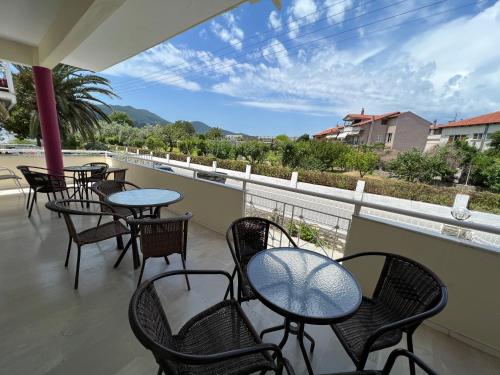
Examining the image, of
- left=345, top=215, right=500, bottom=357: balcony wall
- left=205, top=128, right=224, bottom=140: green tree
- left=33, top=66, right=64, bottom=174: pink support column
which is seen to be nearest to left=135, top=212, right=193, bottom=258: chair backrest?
left=345, top=215, right=500, bottom=357: balcony wall

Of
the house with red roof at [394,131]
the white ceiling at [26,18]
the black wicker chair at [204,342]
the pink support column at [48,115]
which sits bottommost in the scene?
the black wicker chair at [204,342]

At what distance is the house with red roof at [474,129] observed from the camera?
15603 millimetres

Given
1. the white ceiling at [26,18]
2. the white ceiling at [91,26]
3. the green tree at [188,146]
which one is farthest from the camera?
the green tree at [188,146]

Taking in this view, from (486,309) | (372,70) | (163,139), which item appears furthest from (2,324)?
(372,70)

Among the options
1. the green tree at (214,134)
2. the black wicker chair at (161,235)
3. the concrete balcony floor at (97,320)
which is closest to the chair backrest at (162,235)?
the black wicker chair at (161,235)

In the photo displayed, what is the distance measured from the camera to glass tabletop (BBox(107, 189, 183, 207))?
220 cm

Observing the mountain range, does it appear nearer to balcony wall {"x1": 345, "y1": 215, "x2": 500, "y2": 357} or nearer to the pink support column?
the pink support column

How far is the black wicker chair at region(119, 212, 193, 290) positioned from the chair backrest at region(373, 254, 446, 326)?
144cm

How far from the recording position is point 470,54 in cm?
1688

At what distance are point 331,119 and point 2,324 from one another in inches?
1380

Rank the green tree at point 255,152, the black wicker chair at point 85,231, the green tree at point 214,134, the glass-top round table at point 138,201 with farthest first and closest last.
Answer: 1. the green tree at point 214,134
2. the green tree at point 255,152
3. the glass-top round table at point 138,201
4. the black wicker chair at point 85,231

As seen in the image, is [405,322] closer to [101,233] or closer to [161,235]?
[161,235]

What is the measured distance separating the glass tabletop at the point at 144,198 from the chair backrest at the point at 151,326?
1406mm

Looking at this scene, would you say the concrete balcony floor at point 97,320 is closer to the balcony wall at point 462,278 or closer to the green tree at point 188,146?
the balcony wall at point 462,278
